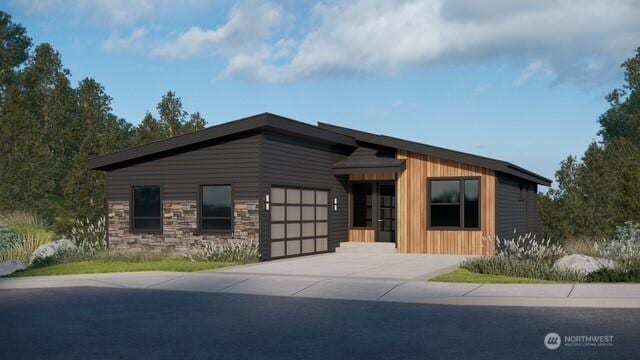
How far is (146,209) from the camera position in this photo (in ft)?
78.9

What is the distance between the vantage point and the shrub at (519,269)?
53.1ft

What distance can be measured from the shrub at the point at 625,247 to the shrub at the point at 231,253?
378 inches

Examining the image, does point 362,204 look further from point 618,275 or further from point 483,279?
point 618,275

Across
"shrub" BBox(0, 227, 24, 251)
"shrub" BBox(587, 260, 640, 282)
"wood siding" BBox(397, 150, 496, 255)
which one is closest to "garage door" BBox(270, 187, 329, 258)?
"wood siding" BBox(397, 150, 496, 255)

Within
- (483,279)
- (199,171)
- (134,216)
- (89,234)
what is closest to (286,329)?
(483,279)

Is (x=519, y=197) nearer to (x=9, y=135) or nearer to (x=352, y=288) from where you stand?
(x=352, y=288)

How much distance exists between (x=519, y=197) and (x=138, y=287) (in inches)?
674

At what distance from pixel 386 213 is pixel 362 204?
977mm

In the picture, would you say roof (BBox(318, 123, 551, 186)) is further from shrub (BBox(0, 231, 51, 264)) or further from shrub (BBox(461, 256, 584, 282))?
shrub (BBox(0, 231, 51, 264))

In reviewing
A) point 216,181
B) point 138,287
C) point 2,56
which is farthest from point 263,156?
point 2,56

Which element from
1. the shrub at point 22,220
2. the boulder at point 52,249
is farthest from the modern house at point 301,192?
the shrub at point 22,220

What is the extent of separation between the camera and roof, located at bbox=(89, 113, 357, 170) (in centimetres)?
2123

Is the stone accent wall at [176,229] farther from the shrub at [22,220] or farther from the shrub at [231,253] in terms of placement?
the shrub at [22,220]

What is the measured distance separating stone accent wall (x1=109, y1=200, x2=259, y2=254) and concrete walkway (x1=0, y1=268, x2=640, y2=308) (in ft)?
14.0
